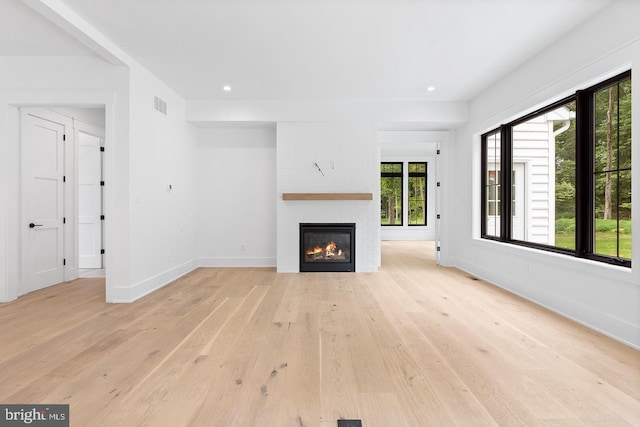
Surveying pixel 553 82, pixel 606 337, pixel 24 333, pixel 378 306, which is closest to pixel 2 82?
pixel 24 333

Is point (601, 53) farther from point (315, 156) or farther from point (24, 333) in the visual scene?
point (24, 333)

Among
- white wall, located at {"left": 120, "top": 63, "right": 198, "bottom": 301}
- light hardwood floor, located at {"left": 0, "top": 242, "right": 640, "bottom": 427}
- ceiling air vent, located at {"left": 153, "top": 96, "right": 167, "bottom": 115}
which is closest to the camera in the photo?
light hardwood floor, located at {"left": 0, "top": 242, "right": 640, "bottom": 427}

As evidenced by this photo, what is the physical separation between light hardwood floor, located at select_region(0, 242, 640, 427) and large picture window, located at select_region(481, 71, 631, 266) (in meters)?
0.96

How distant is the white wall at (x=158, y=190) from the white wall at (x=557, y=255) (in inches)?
180

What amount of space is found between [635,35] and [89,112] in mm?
6640

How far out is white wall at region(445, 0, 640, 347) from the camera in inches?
97.3

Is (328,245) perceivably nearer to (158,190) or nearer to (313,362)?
(158,190)

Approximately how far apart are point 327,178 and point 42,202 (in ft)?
13.1

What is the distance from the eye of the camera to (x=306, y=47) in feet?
11.1

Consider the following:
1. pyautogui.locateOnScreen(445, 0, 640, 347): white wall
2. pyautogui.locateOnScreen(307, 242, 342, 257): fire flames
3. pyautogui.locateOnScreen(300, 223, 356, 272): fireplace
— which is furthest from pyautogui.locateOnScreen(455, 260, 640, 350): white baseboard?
pyautogui.locateOnScreen(307, 242, 342, 257): fire flames

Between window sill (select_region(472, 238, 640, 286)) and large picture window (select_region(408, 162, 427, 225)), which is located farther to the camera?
large picture window (select_region(408, 162, 427, 225))

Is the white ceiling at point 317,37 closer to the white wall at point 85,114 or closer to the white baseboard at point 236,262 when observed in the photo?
the white wall at point 85,114

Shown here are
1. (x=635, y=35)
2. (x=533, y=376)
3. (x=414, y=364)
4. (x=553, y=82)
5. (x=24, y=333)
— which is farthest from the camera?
(x=553, y=82)

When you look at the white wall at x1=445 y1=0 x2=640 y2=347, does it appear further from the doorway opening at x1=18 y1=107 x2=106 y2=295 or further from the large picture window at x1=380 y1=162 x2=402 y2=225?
the doorway opening at x1=18 y1=107 x2=106 y2=295
